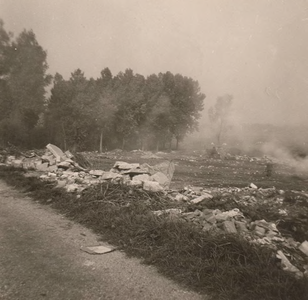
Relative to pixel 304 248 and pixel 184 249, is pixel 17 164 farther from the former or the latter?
pixel 304 248

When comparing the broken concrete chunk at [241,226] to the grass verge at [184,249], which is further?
the broken concrete chunk at [241,226]

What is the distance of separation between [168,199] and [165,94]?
93.8 feet

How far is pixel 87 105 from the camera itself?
1075 inches

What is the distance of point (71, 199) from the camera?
656 centimetres

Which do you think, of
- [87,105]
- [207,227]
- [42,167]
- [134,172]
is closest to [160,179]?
[134,172]

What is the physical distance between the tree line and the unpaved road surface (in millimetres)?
22290

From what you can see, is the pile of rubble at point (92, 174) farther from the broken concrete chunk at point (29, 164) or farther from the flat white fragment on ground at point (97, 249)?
the flat white fragment on ground at point (97, 249)

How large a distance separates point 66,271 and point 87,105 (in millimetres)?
25465

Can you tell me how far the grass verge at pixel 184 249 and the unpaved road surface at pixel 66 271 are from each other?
27cm

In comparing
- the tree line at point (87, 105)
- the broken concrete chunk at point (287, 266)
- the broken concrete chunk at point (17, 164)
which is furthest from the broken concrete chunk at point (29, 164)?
the tree line at point (87, 105)

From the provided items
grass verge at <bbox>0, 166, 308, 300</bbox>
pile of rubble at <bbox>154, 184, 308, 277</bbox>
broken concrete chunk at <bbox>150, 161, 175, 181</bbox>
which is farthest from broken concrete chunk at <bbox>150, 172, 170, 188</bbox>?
grass verge at <bbox>0, 166, 308, 300</bbox>

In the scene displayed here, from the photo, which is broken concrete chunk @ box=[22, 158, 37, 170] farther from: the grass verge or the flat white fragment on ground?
the flat white fragment on ground

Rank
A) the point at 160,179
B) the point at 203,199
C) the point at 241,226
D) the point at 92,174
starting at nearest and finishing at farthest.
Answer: the point at 241,226 → the point at 203,199 → the point at 160,179 → the point at 92,174

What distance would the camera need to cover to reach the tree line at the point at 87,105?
24.9m
